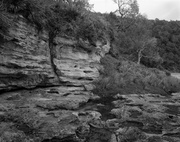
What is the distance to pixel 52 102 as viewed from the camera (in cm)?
747

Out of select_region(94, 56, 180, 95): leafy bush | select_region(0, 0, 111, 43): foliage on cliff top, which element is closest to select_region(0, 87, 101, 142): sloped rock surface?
select_region(0, 0, 111, 43): foliage on cliff top

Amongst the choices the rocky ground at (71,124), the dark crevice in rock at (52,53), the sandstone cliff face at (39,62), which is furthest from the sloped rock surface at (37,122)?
the dark crevice in rock at (52,53)

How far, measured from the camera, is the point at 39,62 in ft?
32.4

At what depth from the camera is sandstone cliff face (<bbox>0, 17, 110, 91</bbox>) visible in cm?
831

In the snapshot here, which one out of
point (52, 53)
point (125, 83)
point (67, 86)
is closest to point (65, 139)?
point (67, 86)

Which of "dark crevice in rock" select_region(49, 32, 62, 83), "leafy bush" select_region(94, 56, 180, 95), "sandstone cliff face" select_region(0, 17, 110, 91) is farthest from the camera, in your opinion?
"leafy bush" select_region(94, 56, 180, 95)

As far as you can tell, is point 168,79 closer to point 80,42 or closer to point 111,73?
point 111,73

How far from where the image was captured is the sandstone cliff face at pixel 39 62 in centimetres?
831

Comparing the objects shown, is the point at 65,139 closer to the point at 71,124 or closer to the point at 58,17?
the point at 71,124

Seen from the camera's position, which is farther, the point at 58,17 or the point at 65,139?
the point at 58,17

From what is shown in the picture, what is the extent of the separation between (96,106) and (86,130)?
358 centimetres

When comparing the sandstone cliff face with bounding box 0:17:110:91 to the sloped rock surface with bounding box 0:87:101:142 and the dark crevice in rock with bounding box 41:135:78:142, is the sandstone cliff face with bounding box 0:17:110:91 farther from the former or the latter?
the dark crevice in rock with bounding box 41:135:78:142

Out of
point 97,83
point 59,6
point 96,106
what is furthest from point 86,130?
point 59,6

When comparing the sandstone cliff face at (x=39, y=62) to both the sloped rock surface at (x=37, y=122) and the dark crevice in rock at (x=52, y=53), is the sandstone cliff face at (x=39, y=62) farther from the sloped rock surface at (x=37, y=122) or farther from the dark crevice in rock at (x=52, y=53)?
the sloped rock surface at (x=37, y=122)
